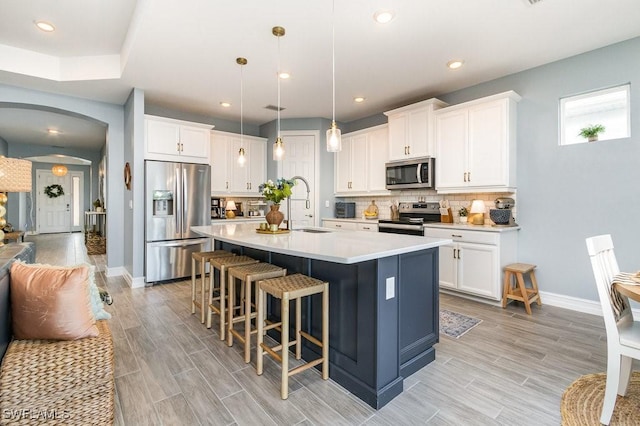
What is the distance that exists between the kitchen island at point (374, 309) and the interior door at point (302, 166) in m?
3.20

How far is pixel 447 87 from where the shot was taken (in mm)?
4188

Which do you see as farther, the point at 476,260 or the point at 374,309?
the point at 476,260

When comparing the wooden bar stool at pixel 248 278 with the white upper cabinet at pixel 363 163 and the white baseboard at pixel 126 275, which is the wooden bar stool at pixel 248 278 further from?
the white upper cabinet at pixel 363 163

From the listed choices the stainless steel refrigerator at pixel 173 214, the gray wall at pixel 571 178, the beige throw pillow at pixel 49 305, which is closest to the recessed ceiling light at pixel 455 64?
the gray wall at pixel 571 178

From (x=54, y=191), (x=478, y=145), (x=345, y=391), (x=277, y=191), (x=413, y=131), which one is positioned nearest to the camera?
(x=345, y=391)

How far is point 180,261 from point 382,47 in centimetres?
390

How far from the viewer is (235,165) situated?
5.60 metres

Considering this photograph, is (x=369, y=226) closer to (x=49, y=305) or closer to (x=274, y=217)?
(x=274, y=217)

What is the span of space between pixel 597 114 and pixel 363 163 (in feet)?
9.95

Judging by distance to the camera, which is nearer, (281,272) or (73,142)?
(281,272)

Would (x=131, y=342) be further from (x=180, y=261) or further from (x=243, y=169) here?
(x=243, y=169)

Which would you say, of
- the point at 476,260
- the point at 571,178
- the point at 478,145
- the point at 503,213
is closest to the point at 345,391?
the point at 476,260

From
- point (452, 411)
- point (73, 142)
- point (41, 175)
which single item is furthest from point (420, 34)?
point (41, 175)

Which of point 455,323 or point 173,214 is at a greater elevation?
point 173,214
